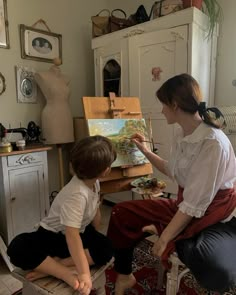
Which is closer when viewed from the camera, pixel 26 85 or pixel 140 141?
pixel 140 141

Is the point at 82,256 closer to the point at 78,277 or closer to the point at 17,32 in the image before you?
the point at 78,277

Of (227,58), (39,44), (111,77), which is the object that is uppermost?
(39,44)

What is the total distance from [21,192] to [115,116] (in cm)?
92

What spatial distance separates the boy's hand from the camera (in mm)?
803

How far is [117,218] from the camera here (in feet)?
4.05

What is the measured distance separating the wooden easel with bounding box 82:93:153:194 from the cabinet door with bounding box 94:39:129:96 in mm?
749

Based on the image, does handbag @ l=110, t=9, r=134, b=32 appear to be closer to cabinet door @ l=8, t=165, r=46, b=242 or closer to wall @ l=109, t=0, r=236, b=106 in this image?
wall @ l=109, t=0, r=236, b=106

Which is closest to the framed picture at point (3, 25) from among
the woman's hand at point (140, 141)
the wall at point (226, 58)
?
the woman's hand at point (140, 141)

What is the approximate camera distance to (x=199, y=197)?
3.11 feet

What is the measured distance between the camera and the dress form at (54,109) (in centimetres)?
225

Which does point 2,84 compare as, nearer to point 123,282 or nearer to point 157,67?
point 157,67

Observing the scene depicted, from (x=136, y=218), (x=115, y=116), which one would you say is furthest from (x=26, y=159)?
(x=136, y=218)

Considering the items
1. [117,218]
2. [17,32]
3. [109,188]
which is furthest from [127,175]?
[17,32]

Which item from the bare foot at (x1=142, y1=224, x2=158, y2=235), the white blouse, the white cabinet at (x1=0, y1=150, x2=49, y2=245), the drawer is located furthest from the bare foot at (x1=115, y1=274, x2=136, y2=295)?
the drawer
